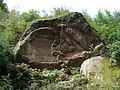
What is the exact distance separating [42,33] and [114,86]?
4113mm

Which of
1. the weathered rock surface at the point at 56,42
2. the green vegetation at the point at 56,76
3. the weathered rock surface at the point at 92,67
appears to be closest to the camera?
the green vegetation at the point at 56,76

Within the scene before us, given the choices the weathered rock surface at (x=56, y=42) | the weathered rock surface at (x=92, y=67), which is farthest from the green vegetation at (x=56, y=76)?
the weathered rock surface at (x=56, y=42)

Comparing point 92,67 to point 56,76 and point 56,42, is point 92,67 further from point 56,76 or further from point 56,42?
point 56,42

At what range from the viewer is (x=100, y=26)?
14727 millimetres

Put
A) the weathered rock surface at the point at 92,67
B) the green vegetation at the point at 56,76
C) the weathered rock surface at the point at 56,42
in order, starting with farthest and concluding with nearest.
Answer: the weathered rock surface at the point at 56,42
the weathered rock surface at the point at 92,67
the green vegetation at the point at 56,76

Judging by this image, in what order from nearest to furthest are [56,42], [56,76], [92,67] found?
1. [92,67]
2. [56,76]
3. [56,42]

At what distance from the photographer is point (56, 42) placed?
12.2 metres

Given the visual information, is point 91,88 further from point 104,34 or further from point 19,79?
point 104,34

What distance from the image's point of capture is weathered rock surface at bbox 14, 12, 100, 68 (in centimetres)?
1180

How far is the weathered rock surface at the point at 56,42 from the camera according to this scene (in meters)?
11.8

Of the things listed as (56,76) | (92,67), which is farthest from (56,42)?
(92,67)

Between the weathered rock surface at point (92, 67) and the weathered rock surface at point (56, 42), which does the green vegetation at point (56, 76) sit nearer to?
the weathered rock surface at point (92, 67)

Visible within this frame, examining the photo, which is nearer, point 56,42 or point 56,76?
point 56,76

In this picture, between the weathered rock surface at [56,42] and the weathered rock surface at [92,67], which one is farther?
the weathered rock surface at [56,42]
